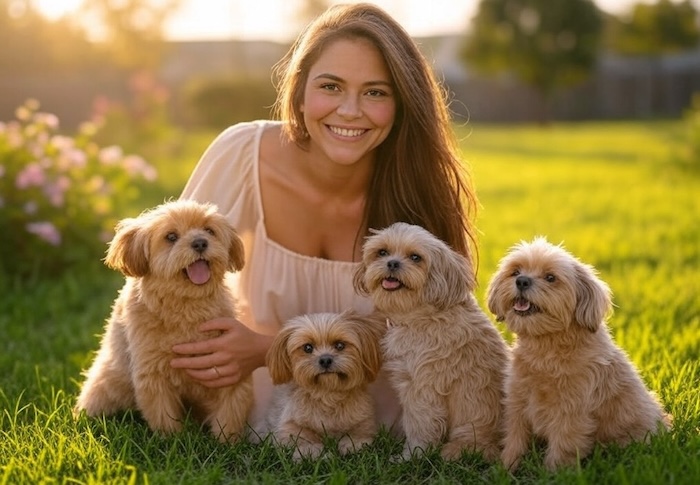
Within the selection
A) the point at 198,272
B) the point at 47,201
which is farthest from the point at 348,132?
the point at 47,201

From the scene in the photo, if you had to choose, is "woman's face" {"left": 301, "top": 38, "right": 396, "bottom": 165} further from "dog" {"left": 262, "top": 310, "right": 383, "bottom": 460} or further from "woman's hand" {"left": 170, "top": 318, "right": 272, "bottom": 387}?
"woman's hand" {"left": 170, "top": 318, "right": 272, "bottom": 387}

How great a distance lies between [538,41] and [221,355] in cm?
4242

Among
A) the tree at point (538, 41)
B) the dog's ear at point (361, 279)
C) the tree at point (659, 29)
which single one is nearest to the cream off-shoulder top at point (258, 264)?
the dog's ear at point (361, 279)

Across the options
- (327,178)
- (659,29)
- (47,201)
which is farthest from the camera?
(659,29)

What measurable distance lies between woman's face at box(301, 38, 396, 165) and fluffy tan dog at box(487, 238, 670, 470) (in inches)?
44.4

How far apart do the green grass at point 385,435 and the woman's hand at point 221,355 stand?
272mm

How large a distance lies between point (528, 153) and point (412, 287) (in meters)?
19.5

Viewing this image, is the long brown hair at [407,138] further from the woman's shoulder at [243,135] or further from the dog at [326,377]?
the dog at [326,377]

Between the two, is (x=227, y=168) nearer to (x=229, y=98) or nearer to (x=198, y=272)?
(x=198, y=272)

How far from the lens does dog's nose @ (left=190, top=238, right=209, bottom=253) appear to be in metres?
3.72

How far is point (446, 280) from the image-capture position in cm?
373

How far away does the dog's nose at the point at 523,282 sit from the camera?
339 centimetres

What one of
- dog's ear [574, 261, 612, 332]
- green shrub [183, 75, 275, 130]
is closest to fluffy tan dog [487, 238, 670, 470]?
dog's ear [574, 261, 612, 332]

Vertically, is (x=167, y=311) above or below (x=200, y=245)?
below
